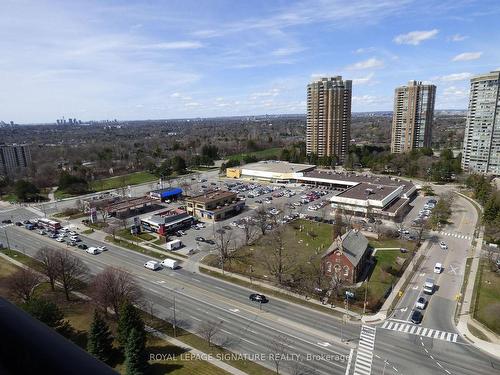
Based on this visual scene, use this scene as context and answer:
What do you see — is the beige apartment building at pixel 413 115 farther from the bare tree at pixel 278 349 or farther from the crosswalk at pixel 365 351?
the bare tree at pixel 278 349

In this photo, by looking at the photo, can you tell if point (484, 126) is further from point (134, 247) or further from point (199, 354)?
point (199, 354)

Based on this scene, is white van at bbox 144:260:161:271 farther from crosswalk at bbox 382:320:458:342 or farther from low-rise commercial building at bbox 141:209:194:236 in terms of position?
crosswalk at bbox 382:320:458:342

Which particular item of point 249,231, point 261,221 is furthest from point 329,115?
point 249,231

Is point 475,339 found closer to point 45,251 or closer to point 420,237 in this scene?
point 420,237

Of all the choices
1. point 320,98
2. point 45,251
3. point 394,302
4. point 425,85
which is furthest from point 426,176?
point 45,251

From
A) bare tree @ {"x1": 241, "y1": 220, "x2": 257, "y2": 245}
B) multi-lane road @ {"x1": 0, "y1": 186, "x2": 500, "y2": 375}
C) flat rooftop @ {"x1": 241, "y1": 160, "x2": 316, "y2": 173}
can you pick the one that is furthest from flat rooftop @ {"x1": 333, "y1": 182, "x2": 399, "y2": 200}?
flat rooftop @ {"x1": 241, "y1": 160, "x2": 316, "y2": 173}

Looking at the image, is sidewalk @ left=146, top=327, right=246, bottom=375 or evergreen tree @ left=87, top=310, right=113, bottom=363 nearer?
evergreen tree @ left=87, top=310, right=113, bottom=363

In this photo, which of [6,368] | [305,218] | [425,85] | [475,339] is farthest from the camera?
[425,85]
